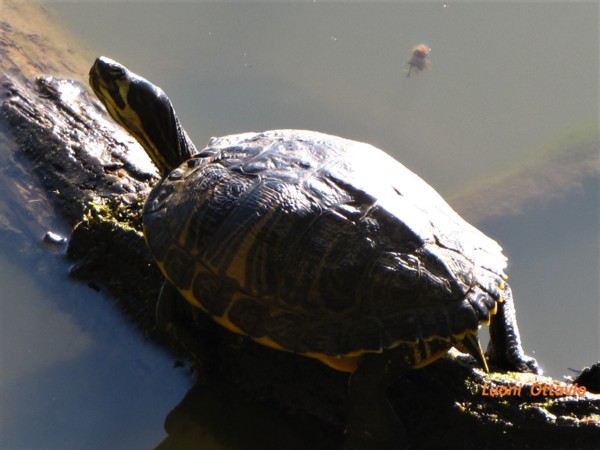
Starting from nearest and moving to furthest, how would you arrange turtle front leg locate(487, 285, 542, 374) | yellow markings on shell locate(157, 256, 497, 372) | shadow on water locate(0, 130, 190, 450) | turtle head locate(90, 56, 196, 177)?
yellow markings on shell locate(157, 256, 497, 372), turtle front leg locate(487, 285, 542, 374), shadow on water locate(0, 130, 190, 450), turtle head locate(90, 56, 196, 177)

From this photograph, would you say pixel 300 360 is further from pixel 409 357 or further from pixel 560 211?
pixel 560 211

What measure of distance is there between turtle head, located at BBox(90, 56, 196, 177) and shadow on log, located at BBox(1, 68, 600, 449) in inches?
8.1

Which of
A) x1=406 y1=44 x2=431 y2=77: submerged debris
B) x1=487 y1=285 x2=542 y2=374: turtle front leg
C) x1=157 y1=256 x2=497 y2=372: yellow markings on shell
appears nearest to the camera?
x1=157 y1=256 x2=497 y2=372: yellow markings on shell

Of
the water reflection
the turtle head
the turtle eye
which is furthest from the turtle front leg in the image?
the turtle eye

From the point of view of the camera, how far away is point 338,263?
2.29m

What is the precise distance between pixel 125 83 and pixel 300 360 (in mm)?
1754

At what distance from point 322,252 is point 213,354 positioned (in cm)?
80

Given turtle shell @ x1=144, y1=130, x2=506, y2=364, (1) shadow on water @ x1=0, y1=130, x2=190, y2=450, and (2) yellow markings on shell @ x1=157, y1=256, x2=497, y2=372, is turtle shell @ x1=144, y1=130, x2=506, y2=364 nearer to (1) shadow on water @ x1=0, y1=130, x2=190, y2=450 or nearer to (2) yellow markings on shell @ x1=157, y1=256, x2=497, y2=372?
(2) yellow markings on shell @ x1=157, y1=256, x2=497, y2=372

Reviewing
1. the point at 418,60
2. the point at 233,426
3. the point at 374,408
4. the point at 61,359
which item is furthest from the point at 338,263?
the point at 418,60

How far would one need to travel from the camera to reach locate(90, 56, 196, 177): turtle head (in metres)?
3.31

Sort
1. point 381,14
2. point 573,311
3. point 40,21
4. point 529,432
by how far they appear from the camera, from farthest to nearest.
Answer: point 381,14 < point 40,21 < point 573,311 < point 529,432

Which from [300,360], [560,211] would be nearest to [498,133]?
[560,211]

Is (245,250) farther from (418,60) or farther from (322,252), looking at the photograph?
(418,60)

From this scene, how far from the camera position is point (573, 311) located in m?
4.22
